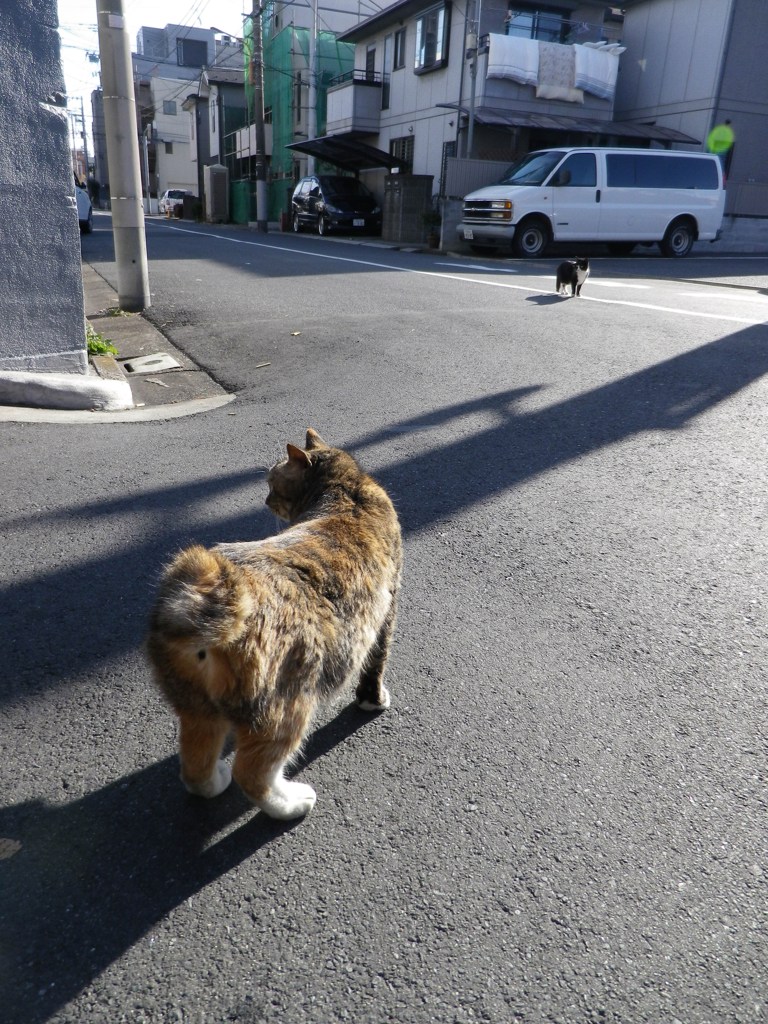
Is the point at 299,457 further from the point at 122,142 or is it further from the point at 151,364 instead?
the point at 122,142

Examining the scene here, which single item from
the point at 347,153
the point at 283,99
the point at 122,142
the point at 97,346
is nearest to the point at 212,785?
the point at 97,346

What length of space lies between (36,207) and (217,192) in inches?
1593

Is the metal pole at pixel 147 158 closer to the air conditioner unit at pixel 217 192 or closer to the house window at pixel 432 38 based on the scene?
the air conditioner unit at pixel 217 192

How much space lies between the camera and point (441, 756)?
212 cm

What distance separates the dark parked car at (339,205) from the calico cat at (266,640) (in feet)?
80.6

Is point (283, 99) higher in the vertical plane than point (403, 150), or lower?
higher

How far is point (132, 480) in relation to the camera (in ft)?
13.0

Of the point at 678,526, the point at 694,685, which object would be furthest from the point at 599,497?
the point at 694,685

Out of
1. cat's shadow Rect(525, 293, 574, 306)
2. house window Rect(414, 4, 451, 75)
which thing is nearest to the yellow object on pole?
house window Rect(414, 4, 451, 75)

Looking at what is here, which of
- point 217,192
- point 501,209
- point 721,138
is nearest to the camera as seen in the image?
point 501,209

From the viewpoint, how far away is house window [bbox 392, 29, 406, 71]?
27.0 meters

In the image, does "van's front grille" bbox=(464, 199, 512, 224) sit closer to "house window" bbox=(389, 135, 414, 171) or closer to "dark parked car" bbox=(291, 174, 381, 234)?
"dark parked car" bbox=(291, 174, 381, 234)

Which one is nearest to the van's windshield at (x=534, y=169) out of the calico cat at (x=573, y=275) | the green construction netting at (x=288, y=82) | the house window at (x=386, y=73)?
the calico cat at (x=573, y=275)

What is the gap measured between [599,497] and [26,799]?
9.55 ft
